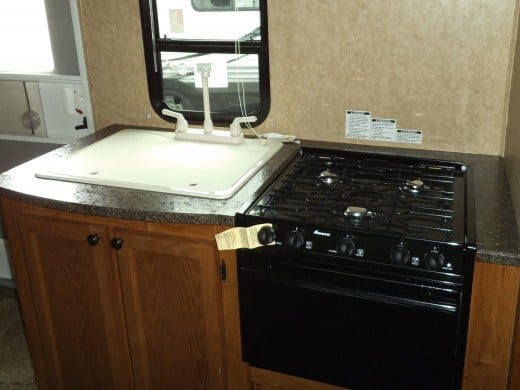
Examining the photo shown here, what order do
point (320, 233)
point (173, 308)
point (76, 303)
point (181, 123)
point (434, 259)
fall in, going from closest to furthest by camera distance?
1. point (434, 259)
2. point (320, 233)
3. point (173, 308)
4. point (76, 303)
5. point (181, 123)

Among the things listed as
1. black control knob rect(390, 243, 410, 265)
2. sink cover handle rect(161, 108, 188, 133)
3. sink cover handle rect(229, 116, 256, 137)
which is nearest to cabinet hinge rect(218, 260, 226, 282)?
black control knob rect(390, 243, 410, 265)

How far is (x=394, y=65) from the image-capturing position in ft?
6.83

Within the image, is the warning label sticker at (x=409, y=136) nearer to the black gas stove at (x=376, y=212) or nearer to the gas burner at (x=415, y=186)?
the black gas stove at (x=376, y=212)

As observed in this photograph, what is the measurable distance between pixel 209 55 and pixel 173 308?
0.97m

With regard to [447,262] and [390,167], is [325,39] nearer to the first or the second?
[390,167]

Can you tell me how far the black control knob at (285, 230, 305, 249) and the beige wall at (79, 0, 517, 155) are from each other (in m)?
0.73

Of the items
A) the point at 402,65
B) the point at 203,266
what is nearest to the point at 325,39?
the point at 402,65

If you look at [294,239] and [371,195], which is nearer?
[294,239]

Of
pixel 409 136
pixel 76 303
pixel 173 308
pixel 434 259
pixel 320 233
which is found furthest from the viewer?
pixel 409 136

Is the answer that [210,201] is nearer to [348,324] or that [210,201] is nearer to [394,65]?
[348,324]

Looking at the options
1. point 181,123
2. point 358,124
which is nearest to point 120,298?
point 181,123

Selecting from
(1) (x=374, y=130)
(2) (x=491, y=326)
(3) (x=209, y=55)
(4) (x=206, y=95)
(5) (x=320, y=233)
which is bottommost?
(2) (x=491, y=326)

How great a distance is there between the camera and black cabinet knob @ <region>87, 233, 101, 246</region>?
1851 mm

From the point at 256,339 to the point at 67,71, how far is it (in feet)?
4.74
